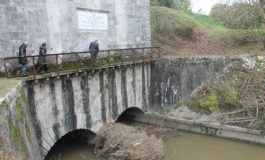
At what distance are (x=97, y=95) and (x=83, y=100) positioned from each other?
1044 millimetres

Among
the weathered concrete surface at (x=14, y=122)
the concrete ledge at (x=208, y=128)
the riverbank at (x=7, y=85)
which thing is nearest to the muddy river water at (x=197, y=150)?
the concrete ledge at (x=208, y=128)

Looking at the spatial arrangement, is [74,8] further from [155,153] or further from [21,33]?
[155,153]

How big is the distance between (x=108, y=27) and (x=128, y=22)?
6.39 feet

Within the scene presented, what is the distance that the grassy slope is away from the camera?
2156 cm

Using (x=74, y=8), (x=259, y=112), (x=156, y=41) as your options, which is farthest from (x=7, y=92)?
(x=156, y=41)

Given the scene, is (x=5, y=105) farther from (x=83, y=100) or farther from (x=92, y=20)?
(x=92, y=20)

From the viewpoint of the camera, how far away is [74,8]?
13430 millimetres

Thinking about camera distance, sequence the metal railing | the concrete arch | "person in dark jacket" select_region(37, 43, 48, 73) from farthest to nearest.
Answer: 1. the concrete arch
2. "person in dark jacket" select_region(37, 43, 48, 73)
3. the metal railing

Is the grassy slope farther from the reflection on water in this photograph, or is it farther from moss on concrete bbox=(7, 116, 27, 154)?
moss on concrete bbox=(7, 116, 27, 154)

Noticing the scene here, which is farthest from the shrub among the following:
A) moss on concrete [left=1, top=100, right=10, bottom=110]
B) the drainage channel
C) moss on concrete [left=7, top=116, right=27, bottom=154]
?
moss on concrete [left=1, top=100, right=10, bottom=110]

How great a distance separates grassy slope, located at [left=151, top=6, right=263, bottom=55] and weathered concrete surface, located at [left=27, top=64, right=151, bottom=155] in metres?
6.37

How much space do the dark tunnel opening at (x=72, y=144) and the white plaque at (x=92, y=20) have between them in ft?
16.4

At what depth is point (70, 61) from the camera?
1346cm

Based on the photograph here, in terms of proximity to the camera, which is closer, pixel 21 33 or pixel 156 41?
pixel 21 33
